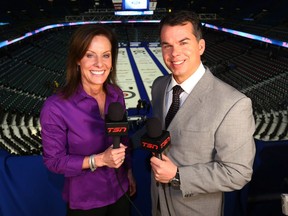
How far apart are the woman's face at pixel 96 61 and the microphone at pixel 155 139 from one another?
21.3 inches

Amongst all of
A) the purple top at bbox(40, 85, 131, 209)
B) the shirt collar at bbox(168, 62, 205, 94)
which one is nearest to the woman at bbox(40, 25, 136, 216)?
the purple top at bbox(40, 85, 131, 209)

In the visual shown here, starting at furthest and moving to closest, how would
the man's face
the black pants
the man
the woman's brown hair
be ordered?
the black pants < the woman's brown hair < the man's face < the man

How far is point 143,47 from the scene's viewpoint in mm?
31344

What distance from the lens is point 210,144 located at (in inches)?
56.9

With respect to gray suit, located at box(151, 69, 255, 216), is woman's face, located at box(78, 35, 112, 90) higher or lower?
higher


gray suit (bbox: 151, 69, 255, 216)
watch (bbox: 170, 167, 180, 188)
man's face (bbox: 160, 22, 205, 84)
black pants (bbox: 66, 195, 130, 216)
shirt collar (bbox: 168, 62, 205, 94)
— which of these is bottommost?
black pants (bbox: 66, 195, 130, 216)

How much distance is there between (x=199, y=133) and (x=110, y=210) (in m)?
0.91

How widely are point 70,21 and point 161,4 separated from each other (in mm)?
13767

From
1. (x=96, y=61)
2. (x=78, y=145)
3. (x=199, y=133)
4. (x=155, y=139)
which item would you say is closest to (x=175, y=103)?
(x=199, y=133)

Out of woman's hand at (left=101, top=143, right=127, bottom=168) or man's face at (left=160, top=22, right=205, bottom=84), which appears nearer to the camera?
woman's hand at (left=101, top=143, right=127, bottom=168)

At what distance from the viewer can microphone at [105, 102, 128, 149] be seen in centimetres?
133

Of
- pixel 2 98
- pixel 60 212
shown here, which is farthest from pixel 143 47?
pixel 60 212

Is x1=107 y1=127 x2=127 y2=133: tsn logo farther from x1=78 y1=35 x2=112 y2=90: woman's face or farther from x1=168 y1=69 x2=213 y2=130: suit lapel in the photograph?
x1=78 y1=35 x2=112 y2=90: woman's face

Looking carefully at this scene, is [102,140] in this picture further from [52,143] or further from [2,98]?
[2,98]
